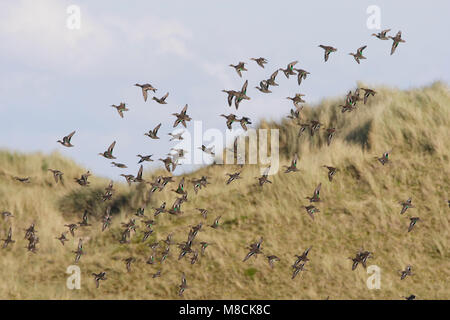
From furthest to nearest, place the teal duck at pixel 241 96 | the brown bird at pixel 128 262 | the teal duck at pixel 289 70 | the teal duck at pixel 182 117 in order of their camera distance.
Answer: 1. the brown bird at pixel 128 262
2. the teal duck at pixel 289 70
3. the teal duck at pixel 182 117
4. the teal duck at pixel 241 96

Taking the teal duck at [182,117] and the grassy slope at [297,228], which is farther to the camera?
the grassy slope at [297,228]

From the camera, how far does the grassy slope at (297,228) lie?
17.5 meters

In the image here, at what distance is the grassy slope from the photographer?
687 inches

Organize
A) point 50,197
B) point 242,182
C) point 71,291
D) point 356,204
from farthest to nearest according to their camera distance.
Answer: point 50,197 → point 242,182 → point 356,204 → point 71,291

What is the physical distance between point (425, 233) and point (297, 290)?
481 centimetres

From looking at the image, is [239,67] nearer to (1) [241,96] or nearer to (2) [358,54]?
(1) [241,96]

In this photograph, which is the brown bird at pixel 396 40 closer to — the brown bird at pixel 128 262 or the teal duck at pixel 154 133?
the teal duck at pixel 154 133

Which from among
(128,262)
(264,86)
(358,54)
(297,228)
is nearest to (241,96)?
(264,86)

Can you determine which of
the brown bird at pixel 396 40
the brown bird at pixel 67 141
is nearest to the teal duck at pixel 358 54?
the brown bird at pixel 396 40

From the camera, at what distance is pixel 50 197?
25.7 m

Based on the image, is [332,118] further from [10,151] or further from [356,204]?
[10,151]

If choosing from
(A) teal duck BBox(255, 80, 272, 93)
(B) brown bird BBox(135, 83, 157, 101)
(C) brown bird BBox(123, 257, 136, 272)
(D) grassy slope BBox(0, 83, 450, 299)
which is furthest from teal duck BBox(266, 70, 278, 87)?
(C) brown bird BBox(123, 257, 136, 272)

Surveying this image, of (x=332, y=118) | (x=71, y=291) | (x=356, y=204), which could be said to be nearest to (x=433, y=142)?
(x=356, y=204)

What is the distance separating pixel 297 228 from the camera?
1950cm
